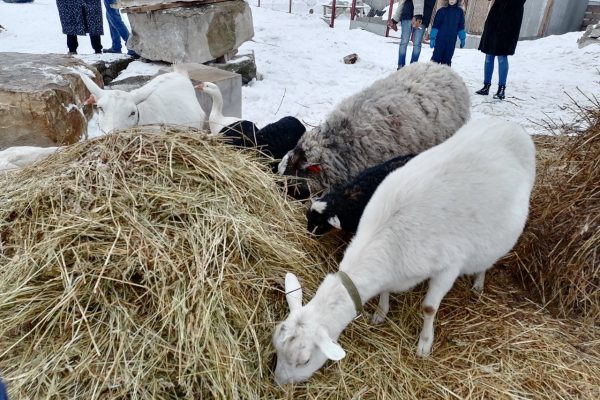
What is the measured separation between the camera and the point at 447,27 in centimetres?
809

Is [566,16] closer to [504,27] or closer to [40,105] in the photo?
[504,27]

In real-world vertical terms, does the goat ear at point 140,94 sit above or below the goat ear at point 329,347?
above

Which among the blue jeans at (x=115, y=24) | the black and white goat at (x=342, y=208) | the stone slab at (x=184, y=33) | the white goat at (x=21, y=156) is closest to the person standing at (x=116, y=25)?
the blue jeans at (x=115, y=24)

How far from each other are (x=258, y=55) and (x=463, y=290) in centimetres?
822

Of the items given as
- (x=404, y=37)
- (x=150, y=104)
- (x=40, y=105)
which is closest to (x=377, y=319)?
(x=150, y=104)

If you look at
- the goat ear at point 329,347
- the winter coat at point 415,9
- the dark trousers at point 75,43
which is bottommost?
the goat ear at point 329,347

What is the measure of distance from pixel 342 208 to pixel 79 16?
6733 millimetres

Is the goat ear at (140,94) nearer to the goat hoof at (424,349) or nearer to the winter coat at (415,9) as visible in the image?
the goat hoof at (424,349)

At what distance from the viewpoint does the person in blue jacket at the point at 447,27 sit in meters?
8.08

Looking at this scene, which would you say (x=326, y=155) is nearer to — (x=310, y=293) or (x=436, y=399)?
(x=310, y=293)

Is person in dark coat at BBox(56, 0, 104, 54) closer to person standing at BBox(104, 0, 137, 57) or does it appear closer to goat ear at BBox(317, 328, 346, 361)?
person standing at BBox(104, 0, 137, 57)

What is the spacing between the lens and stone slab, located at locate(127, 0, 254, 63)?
711 cm

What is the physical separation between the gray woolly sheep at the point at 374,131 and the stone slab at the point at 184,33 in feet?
13.3

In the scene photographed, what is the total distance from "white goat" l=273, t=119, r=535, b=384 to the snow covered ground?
1910 millimetres
